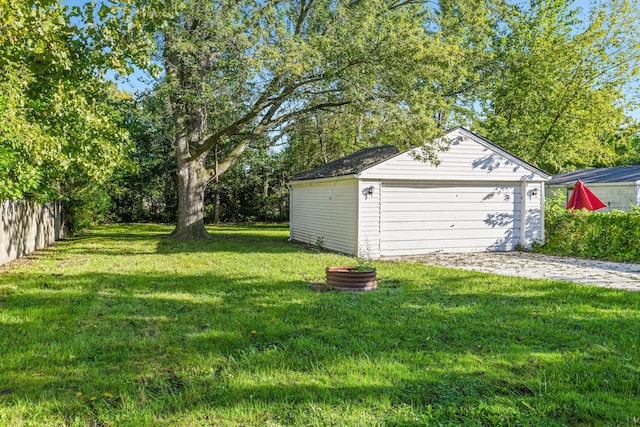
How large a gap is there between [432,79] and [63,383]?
34.9ft

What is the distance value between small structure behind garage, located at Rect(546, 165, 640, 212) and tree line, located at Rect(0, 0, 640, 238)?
1359 millimetres

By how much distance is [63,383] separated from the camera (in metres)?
3.49

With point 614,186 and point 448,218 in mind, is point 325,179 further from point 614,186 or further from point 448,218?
point 614,186

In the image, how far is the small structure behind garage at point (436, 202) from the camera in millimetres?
11680

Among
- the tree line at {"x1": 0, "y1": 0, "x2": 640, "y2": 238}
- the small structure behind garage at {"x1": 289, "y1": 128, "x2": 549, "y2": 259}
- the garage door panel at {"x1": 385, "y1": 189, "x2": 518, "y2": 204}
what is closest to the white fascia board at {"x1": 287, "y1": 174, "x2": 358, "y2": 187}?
the small structure behind garage at {"x1": 289, "y1": 128, "x2": 549, "y2": 259}

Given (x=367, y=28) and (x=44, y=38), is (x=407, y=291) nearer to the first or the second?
(x=44, y=38)

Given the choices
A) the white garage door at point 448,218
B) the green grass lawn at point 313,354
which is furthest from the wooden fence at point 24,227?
the white garage door at point 448,218

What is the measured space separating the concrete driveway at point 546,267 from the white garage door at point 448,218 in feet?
1.65

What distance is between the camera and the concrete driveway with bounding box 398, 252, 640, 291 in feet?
27.1

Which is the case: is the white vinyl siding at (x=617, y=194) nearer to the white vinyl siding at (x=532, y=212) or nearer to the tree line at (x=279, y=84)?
the tree line at (x=279, y=84)

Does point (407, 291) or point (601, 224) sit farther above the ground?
point (601, 224)

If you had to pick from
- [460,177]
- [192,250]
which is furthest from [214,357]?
[460,177]

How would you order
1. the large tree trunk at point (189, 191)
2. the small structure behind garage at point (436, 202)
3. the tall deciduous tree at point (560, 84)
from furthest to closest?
1. the tall deciduous tree at point (560, 84)
2. the large tree trunk at point (189, 191)
3. the small structure behind garage at point (436, 202)

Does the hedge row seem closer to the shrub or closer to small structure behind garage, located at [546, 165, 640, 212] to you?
the shrub
